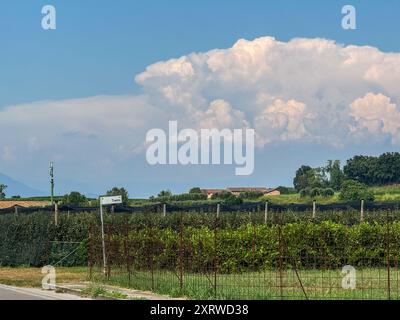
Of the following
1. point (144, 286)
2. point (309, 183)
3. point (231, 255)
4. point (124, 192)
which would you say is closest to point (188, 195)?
point (124, 192)

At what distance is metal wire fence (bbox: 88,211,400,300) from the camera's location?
20.7 m

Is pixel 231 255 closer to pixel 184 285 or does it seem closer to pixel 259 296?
pixel 184 285

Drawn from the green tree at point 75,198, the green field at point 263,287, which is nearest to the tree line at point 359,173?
the green tree at point 75,198

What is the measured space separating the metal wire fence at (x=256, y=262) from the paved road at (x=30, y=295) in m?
2.10

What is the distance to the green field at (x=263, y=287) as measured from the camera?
1945 centimetres

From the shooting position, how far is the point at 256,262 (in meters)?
29.6

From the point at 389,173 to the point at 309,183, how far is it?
11.3 meters

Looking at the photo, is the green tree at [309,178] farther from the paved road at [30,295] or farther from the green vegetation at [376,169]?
the paved road at [30,295]

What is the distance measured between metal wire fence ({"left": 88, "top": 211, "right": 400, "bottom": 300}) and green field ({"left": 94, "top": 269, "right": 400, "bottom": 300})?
0.02m

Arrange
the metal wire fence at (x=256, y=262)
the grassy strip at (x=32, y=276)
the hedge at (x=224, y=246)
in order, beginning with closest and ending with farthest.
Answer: the metal wire fence at (x=256, y=262)
the hedge at (x=224, y=246)
the grassy strip at (x=32, y=276)

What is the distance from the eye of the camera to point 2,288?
25750mm

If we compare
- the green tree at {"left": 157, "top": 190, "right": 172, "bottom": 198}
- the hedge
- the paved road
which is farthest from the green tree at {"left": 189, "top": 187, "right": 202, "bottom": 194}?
the paved road

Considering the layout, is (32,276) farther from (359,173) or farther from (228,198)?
(359,173)

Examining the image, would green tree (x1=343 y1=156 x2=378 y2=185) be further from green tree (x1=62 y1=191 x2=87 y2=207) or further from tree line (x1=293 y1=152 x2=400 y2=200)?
green tree (x1=62 y1=191 x2=87 y2=207)
